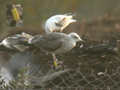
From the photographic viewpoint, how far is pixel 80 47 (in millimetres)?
2080

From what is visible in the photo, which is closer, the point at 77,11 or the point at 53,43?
the point at 53,43

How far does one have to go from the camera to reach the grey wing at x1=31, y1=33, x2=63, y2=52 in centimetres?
197

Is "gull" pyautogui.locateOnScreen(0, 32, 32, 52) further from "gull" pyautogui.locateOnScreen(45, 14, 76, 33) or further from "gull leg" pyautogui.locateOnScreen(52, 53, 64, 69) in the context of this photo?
"gull" pyautogui.locateOnScreen(45, 14, 76, 33)

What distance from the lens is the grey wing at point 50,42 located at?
77.6 inches

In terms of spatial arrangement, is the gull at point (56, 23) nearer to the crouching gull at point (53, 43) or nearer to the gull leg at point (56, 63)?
the crouching gull at point (53, 43)

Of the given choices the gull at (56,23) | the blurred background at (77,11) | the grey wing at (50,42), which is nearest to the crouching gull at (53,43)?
the grey wing at (50,42)

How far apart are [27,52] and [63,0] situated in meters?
1.20

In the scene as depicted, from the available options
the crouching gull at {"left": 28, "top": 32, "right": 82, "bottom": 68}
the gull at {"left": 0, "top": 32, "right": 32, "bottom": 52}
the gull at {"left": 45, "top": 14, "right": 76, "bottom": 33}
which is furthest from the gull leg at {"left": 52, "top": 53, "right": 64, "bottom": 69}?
the gull at {"left": 45, "top": 14, "right": 76, "bottom": 33}

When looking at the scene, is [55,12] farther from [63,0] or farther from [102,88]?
[102,88]

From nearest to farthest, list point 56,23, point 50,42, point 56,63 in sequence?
point 56,63 → point 50,42 → point 56,23

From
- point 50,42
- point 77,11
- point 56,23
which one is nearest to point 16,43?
point 50,42

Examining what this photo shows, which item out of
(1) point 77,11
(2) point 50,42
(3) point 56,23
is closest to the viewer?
(2) point 50,42

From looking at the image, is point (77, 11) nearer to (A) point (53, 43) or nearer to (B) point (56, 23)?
(B) point (56, 23)

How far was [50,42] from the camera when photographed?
1966 millimetres
